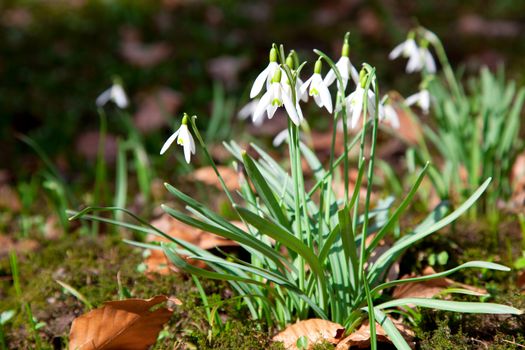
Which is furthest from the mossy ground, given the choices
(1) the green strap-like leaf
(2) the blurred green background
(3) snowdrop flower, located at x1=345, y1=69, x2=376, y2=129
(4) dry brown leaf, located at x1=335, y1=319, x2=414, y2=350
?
(2) the blurred green background

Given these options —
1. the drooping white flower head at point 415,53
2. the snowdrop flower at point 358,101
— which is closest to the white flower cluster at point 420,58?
the drooping white flower head at point 415,53

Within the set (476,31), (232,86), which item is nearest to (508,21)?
(476,31)

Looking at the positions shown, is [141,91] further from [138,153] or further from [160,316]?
[160,316]

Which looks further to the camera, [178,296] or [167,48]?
[167,48]

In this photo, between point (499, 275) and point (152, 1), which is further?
point (152, 1)

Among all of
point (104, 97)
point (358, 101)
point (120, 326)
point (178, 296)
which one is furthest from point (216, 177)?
point (358, 101)

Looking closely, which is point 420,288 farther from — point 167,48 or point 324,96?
point 167,48
